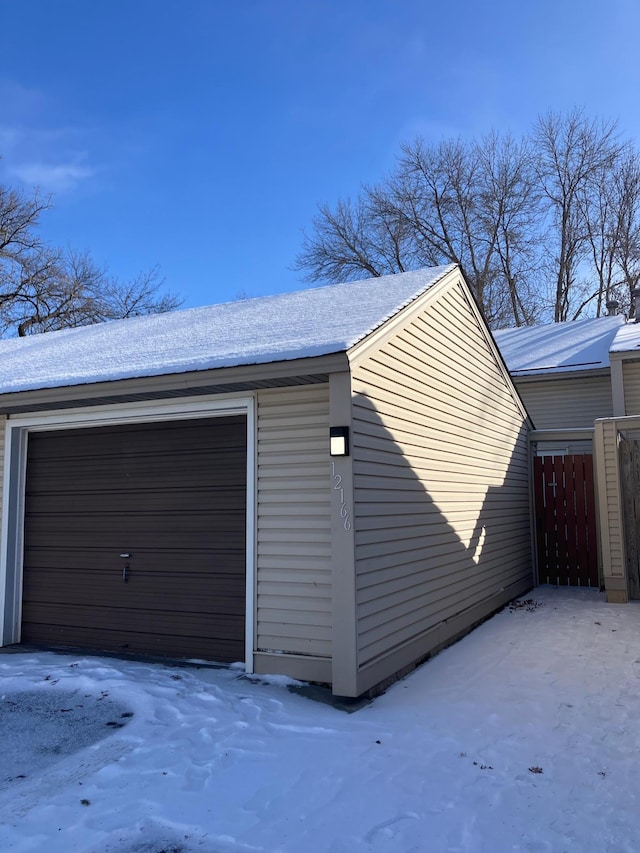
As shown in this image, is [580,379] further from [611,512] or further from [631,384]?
[611,512]

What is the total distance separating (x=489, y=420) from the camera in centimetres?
839

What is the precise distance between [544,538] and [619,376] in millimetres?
3279

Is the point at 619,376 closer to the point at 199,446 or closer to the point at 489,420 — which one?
the point at 489,420

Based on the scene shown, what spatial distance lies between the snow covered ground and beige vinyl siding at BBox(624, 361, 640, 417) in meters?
6.85

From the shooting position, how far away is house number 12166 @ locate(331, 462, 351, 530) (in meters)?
4.63

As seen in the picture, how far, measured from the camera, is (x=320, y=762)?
3514mm

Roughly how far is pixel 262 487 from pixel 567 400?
9.38 metres

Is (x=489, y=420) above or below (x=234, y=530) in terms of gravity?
above

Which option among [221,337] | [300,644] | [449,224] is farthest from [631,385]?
[449,224]

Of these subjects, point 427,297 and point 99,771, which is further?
point 427,297

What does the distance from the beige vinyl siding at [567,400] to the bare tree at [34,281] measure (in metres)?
17.4

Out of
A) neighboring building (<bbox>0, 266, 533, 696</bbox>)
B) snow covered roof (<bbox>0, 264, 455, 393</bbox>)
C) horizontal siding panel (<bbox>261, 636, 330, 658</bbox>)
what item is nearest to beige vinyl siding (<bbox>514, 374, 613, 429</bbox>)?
neighboring building (<bbox>0, 266, 533, 696</bbox>)

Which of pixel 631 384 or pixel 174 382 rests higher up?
pixel 631 384

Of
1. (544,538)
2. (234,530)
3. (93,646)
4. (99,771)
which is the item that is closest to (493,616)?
(544,538)
